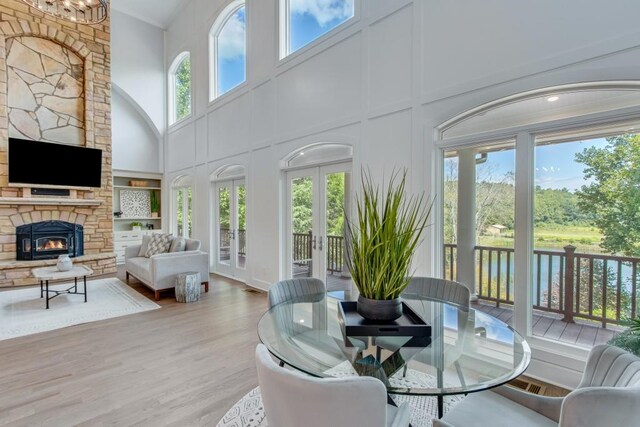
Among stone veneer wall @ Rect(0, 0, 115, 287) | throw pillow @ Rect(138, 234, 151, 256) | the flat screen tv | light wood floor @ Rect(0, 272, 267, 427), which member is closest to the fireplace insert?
stone veneer wall @ Rect(0, 0, 115, 287)

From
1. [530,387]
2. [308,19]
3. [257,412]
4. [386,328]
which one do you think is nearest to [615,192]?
[530,387]

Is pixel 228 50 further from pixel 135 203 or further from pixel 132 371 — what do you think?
pixel 132 371

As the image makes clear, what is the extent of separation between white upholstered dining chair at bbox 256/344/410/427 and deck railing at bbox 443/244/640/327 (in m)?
2.33

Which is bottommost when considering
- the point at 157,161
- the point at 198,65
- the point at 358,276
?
the point at 358,276

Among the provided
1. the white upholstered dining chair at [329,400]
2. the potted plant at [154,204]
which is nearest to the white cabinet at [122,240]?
the potted plant at [154,204]

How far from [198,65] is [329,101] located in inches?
168

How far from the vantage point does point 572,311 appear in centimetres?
260

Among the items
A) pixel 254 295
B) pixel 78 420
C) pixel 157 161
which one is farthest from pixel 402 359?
pixel 157 161

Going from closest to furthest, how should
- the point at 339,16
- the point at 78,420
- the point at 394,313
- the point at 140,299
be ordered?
the point at 394,313
the point at 78,420
the point at 339,16
the point at 140,299

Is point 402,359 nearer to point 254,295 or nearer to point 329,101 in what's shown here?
point 329,101

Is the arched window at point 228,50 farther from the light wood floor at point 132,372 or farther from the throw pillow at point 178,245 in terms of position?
the light wood floor at point 132,372

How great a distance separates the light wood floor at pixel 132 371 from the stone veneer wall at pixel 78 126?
3.38 meters

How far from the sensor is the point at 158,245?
5684 mm

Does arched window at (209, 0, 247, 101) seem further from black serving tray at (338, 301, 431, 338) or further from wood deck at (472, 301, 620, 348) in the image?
wood deck at (472, 301, 620, 348)
